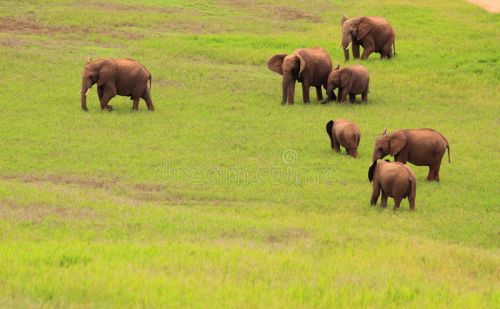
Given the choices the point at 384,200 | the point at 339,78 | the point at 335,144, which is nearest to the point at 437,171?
the point at 384,200

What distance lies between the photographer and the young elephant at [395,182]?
15969 millimetres

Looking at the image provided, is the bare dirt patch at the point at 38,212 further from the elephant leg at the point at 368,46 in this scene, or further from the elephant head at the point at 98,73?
the elephant leg at the point at 368,46

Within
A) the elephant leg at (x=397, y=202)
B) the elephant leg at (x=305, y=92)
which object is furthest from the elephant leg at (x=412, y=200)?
the elephant leg at (x=305, y=92)

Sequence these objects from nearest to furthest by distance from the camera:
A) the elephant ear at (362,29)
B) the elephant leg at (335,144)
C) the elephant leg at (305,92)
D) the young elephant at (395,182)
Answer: the young elephant at (395,182), the elephant leg at (335,144), the elephant leg at (305,92), the elephant ear at (362,29)

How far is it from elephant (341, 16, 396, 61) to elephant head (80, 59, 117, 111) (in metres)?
11.5

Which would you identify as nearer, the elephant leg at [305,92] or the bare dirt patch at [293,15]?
the elephant leg at [305,92]

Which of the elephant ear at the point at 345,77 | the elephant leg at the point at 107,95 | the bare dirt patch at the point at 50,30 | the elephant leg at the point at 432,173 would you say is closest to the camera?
the elephant leg at the point at 432,173

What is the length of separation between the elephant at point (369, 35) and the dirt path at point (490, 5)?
44.4 ft

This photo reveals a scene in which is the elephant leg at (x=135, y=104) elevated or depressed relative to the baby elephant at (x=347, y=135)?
depressed

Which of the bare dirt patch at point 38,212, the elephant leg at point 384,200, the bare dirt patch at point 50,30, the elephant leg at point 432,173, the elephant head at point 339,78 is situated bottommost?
the bare dirt patch at point 50,30

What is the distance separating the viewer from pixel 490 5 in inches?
1928

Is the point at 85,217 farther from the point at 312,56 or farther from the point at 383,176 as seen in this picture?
the point at 312,56

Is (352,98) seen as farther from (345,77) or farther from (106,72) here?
(106,72)

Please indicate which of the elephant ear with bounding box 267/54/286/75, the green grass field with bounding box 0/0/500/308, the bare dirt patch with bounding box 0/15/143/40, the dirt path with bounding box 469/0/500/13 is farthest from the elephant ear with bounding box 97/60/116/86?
the dirt path with bounding box 469/0/500/13
